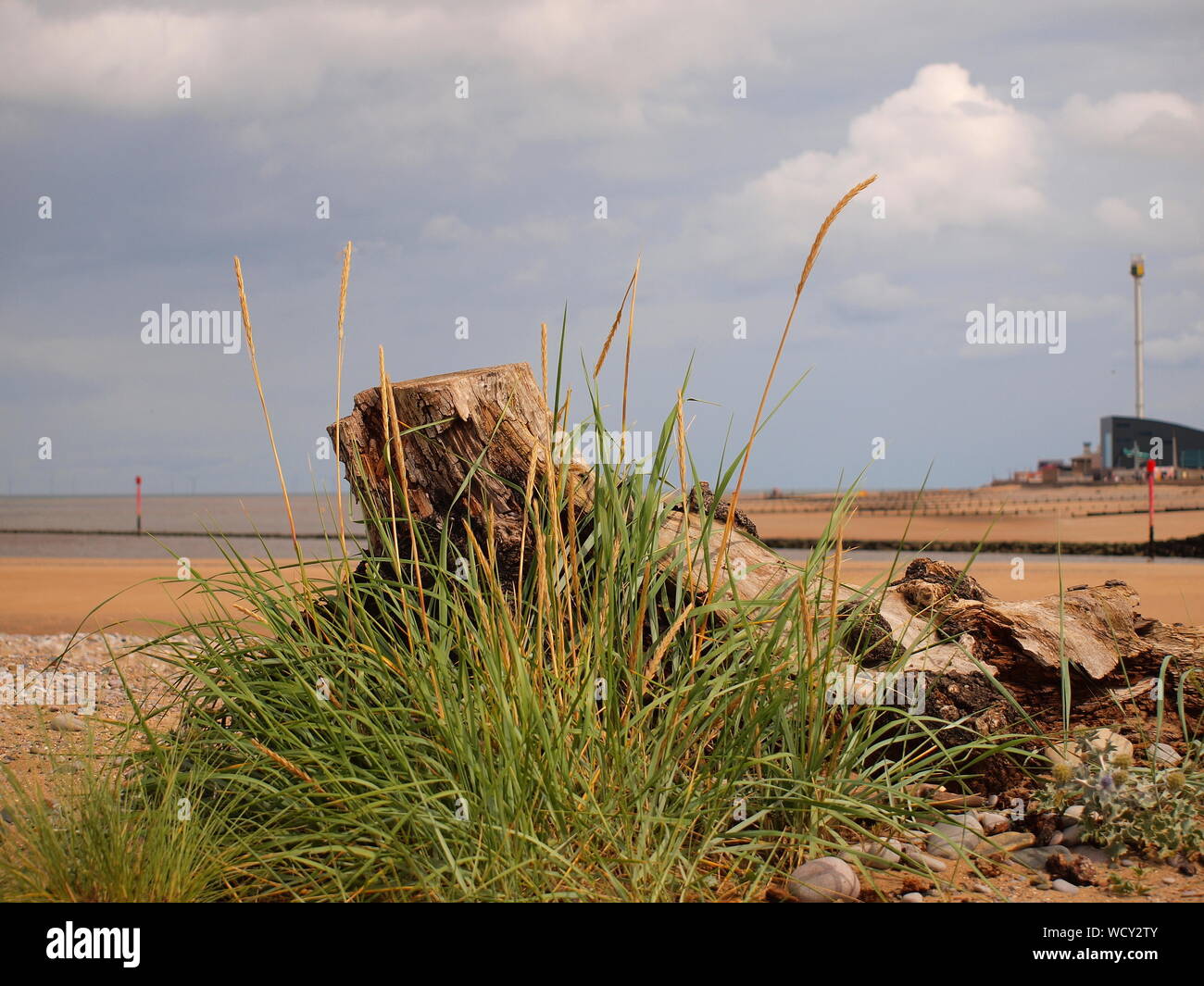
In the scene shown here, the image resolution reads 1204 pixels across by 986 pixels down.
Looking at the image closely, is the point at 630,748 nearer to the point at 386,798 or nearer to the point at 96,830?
the point at 386,798

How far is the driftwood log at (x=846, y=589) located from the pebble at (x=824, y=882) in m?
0.78

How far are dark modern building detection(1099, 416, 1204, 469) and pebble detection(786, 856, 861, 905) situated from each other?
2549 inches

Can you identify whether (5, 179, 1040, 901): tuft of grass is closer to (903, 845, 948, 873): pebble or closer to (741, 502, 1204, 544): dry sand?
(903, 845, 948, 873): pebble

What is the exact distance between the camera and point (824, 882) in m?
2.82

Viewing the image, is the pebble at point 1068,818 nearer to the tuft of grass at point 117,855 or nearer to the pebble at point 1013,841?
the pebble at point 1013,841

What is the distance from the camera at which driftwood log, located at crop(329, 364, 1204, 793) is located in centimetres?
380

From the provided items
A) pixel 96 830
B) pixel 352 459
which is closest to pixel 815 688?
pixel 352 459

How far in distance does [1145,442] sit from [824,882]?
224ft

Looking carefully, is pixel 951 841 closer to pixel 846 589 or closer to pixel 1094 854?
pixel 1094 854

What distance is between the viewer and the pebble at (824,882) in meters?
2.80

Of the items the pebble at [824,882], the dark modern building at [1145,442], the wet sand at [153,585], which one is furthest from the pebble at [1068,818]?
the dark modern building at [1145,442]

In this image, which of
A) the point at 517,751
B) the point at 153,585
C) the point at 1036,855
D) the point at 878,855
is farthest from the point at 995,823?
the point at 153,585
